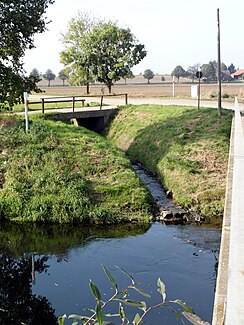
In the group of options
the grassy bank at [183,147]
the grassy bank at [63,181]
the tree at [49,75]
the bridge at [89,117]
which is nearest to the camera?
the grassy bank at [63,181]

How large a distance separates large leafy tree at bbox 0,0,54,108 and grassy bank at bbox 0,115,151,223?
72.5 inches

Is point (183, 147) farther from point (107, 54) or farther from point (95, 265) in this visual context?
point (107, 54)

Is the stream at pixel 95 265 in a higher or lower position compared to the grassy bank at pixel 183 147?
lower

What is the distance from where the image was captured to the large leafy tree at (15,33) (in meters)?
18.4

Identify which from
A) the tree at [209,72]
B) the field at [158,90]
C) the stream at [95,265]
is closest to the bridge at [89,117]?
the stream at [95,265]

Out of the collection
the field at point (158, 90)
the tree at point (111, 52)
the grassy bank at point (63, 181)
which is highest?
the tree at point (111, 52)

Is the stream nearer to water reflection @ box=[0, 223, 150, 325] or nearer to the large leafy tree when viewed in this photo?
water reflection @ box=[0, 223, 150, 325]

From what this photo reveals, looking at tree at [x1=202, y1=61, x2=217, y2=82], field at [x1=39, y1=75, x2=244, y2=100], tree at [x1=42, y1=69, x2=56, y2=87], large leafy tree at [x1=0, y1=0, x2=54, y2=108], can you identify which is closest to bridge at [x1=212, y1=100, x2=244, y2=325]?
large leafy tree at [x1=0, y1=0, x2=54, y2=108]

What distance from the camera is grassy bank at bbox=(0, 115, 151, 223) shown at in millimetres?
15555

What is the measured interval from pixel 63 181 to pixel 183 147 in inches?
237

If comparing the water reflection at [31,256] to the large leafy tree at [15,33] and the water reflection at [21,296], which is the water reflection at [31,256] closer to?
the water reflection at [21,296]

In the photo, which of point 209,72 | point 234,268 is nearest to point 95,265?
point 234,268

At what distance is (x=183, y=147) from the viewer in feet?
67.8

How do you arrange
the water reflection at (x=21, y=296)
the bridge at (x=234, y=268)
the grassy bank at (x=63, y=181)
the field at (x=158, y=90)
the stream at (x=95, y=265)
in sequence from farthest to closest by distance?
the field at (x=158, y=90) < the grassy bank at (x=63, y=181) < the stream at (x=95, y=265) < the water reflection at (x=21, y=296) < the bridge at (x=234, y=268)
